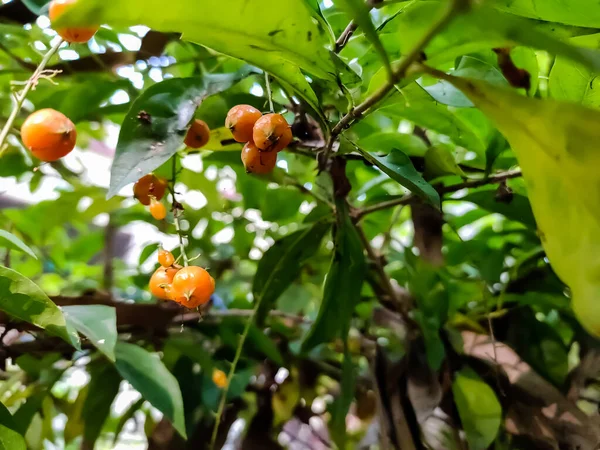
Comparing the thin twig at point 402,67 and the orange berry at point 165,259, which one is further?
the orange berry at point 165,259

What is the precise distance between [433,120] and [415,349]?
0.24m

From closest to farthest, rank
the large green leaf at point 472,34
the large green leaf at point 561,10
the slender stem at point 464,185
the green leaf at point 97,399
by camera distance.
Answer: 1. the large green leaf at point 472,34
2. the large green leaf at point 561,10
3. the slender stem at point 464,185
4. the green leaf at point 97,399

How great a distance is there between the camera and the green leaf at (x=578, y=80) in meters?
0.29

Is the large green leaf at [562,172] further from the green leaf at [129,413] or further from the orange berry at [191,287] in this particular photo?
the green leaf at [129,413]

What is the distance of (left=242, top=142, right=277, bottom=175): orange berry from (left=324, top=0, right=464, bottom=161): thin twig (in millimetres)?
38

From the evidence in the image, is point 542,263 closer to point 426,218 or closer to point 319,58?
point 426,218

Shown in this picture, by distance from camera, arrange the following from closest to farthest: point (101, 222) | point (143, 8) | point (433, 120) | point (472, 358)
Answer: point (143, 8) < point (433, 120) < point (472, 358) < point (101, 222)

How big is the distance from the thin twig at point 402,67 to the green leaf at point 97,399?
307 millimetres

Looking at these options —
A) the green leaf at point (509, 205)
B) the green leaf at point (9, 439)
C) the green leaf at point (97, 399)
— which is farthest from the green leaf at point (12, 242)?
the green leaf at point (509, 205)

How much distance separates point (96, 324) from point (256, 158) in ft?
0.47

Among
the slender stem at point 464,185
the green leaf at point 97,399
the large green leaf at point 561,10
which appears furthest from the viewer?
the green leaf at point 97,399

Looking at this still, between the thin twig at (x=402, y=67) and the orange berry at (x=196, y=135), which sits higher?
the thin twig at (x=402, y=67)

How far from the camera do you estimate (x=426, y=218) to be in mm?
531

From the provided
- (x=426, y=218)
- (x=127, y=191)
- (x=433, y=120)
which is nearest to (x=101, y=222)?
(x=127, y=191)
